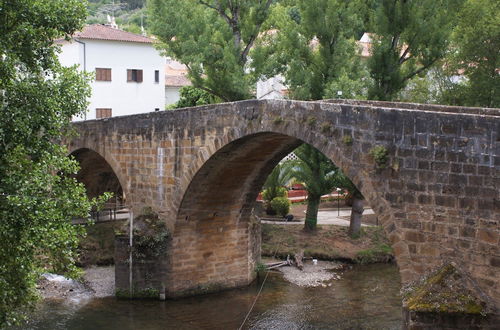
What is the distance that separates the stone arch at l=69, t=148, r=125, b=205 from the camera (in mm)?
23906

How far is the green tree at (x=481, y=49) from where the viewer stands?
21859 mm

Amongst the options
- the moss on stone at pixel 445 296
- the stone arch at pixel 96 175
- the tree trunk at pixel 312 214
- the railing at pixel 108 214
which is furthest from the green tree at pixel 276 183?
the moss on stone at pixel 445 296

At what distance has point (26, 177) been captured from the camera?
10.0 m

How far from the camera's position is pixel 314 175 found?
23500 mm

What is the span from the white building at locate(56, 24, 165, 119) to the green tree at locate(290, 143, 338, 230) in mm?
17013

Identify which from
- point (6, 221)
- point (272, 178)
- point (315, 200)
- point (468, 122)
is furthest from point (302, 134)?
point (272, 178)

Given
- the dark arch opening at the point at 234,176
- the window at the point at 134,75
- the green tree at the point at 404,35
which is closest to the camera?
the dark arch opening at the point at 234,176

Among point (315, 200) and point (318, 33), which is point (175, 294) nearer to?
point (315, 200)

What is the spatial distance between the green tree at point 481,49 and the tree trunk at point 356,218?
5.23m

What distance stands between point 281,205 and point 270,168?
805 centimetres

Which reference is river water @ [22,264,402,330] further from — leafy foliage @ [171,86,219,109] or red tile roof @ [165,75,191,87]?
red tile roof @ [165,75,191,87]

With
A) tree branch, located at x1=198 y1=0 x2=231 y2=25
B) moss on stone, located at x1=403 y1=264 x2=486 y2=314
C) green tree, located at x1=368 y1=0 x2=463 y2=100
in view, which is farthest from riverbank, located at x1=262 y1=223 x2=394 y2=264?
moss on stone, located at x1=403 y1=264 x2=486 y2=314

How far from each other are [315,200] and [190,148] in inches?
323

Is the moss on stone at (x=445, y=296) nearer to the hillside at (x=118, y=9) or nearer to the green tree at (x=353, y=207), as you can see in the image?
the green tree at (x=353, y=207)
